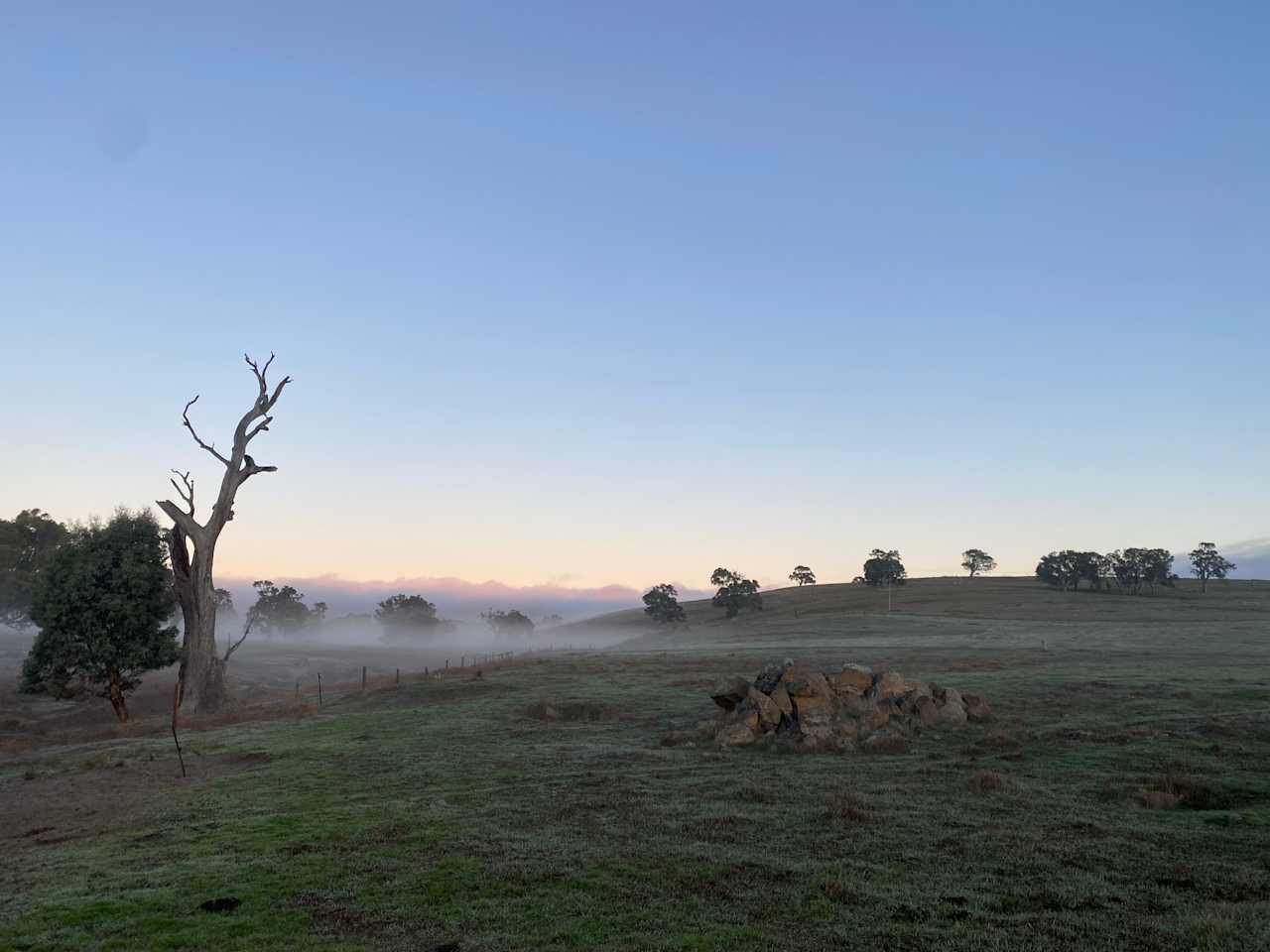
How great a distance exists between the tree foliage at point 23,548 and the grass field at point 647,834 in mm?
72138

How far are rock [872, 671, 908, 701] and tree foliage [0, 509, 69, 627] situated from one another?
311 feet

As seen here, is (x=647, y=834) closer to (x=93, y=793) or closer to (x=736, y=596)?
(x=93, y=793)

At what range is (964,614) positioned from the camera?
12025 centimetres

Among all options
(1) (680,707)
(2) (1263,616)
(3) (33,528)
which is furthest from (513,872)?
(2) (1263,616)

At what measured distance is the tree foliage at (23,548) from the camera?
299 ft

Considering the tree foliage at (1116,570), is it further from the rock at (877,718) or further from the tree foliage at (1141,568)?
the rock at (877,718)

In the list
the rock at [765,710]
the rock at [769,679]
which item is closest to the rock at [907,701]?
the rock at [769,679]

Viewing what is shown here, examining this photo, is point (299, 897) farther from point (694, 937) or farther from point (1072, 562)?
point (1072, 562)

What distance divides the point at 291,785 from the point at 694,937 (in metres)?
17.5

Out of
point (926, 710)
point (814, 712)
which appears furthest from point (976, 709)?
point (814, 712)

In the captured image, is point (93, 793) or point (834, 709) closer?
point (93, 793)

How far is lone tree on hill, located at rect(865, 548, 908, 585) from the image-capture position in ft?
567

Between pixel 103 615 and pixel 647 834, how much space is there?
150 ft

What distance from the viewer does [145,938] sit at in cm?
1256
